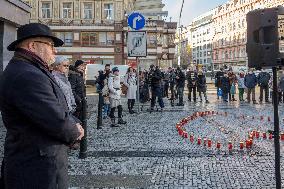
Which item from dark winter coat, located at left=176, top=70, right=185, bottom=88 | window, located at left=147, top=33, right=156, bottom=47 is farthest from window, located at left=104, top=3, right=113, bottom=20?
dark winter coat, located at left=176, top=70, right=185, bottom=88

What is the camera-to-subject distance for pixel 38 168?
10.2 feet

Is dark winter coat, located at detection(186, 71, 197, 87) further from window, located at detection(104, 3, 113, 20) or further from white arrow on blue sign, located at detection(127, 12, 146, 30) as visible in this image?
window, located at detection(104, 3, 113, 20)

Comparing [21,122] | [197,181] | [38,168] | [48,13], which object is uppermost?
[48,13]

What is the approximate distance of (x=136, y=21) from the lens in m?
16.0

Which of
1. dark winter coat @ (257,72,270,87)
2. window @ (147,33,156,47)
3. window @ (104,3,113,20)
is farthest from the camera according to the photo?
window @ (147,33,156,47)

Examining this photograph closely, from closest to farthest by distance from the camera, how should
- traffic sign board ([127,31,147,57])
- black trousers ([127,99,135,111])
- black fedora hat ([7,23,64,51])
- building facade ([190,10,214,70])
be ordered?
black fedora hat ([7,23,64,51]), traffic sign board ([127,31,147,57]), black trousers ([127,99,135,111]), building facade ([190,10,214,70])

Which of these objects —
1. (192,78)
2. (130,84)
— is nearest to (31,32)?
(130,84)

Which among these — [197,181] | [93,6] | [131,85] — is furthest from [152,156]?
[93,6]

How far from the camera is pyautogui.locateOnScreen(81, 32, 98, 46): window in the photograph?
186 feet

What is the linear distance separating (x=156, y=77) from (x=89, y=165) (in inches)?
423

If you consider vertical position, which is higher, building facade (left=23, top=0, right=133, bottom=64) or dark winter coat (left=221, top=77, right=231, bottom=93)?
building facade (left=23, top=0, right=133, bottom=64)

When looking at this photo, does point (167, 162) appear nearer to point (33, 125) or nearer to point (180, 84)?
point (33, 125)

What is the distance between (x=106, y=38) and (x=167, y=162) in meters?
50.0

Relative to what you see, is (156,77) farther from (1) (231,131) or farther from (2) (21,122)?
(2) (21,122)
